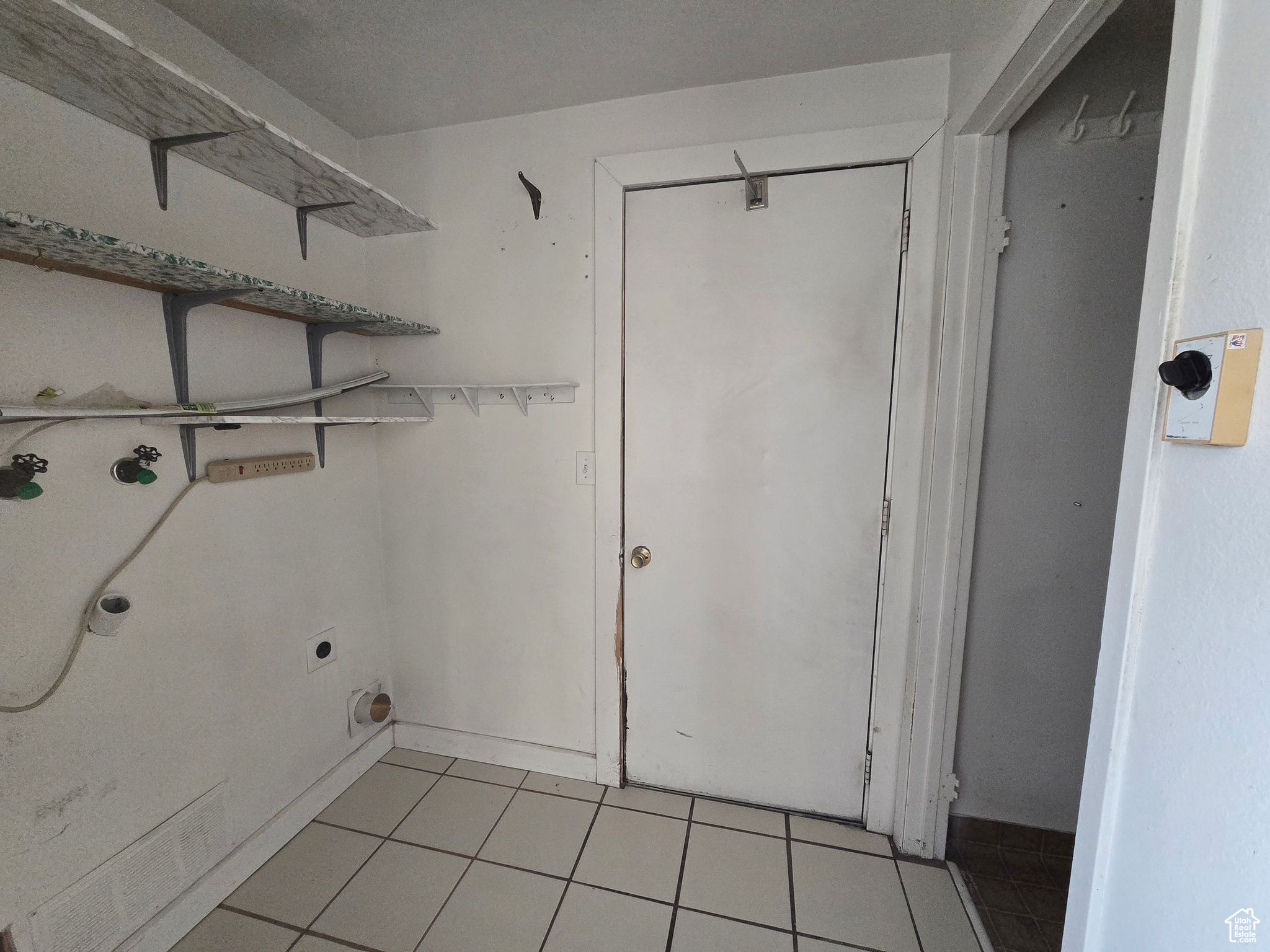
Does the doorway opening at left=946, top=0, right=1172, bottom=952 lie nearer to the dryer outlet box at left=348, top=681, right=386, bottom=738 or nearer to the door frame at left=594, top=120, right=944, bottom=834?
the door frame at left=594, top=120, right=944, bottom=834

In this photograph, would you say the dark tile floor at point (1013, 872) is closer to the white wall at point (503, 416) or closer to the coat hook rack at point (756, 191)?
the white wall at point (503, 416)

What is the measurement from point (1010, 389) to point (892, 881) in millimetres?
1507

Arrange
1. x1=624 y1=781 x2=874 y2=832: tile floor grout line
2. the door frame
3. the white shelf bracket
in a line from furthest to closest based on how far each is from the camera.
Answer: the white shelf bracket
x1=624 y1=781 x2=874 y2=832: tile floor grout line
the door frame

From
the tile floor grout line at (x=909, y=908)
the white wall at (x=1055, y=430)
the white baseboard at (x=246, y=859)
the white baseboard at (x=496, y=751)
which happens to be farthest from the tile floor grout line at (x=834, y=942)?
the white baseboard at (x=246, y=859)

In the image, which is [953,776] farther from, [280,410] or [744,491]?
[280,410]

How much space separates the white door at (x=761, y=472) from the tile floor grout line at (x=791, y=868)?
3.4 inches

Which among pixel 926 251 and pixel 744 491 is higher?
pixel 926 251

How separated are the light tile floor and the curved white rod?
4.54ft

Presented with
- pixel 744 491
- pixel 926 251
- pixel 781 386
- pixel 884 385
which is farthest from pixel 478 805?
pixel 926 251

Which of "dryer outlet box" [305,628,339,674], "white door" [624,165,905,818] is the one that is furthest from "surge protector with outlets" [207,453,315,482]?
"white door" [624,165,905,818]

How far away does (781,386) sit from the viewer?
57.9 inches

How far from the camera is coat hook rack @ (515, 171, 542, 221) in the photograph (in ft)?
4.99

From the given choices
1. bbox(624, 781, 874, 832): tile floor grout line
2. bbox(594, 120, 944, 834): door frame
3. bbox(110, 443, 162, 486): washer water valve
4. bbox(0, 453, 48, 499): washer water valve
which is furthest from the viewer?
bbox(624, 781, 874, 832): tile floor grout line

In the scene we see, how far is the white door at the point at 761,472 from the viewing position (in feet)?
4.62
